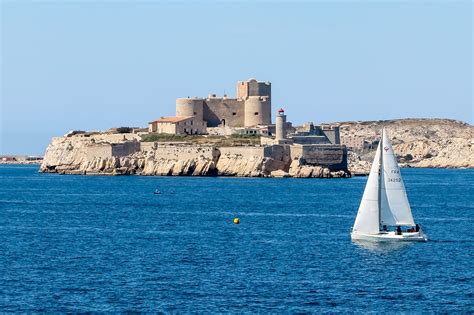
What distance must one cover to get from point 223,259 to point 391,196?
677 centimetres

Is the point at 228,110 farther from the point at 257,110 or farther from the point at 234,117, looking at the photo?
the point at 257,110

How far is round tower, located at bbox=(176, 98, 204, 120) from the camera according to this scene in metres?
103

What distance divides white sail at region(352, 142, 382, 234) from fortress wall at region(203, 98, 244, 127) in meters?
68.2

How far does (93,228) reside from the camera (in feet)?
140

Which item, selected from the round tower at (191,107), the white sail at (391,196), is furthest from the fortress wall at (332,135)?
the white sail at (391,196)

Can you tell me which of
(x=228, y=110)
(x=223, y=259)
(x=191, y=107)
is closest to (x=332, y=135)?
(x=228, y=110)

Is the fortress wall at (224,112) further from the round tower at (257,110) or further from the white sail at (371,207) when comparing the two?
the white sail at (371,207)

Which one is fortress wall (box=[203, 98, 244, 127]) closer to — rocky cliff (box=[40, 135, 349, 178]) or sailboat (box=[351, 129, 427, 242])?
rocky cliff (box=[40, 135, 349, 178])

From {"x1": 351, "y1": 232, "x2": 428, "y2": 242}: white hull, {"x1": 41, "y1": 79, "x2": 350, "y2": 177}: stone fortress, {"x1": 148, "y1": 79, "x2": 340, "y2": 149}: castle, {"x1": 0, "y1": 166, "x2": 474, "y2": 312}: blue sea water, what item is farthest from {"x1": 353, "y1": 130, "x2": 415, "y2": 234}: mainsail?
{"x1": 148, "y1": 79, "x2": 340, "y2": 149}: castle

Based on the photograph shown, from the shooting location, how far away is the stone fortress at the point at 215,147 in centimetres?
8906

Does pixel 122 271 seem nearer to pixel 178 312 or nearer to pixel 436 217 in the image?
pixel 178 312

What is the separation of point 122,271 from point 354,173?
3075 inches

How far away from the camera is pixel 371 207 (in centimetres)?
3541

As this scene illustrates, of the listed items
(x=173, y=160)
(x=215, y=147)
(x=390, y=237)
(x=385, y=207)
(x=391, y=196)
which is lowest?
(x=390, y=237)
